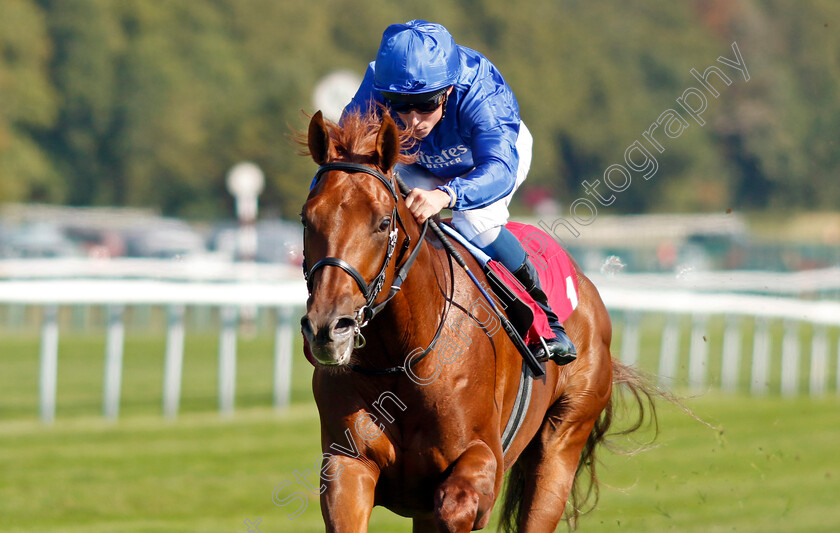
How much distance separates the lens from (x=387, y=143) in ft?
11.1

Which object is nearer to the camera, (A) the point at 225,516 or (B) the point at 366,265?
(B) the point at 366,265

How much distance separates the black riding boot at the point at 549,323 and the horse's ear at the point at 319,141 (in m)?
1.03

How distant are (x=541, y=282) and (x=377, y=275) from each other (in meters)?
1.38

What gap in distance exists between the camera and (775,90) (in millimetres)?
47688

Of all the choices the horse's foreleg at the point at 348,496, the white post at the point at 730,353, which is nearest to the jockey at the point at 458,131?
the horse's foreleg at the point at 348,496

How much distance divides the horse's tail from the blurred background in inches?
18.8

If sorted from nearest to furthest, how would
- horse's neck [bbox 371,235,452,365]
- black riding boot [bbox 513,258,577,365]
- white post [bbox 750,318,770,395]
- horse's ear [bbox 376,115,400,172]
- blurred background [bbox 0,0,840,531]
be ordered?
horse's ear [bbox 376,115,400,172], horse's neck [bbox 371,235,452,365], black riding boot [bbox 513,258,577,365], blurred background [bbox 0,0,840,531], white post [bbox 750,318,770,395]

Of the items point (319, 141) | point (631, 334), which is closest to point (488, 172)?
point (319, 141)

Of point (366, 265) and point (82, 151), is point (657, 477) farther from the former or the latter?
point (82, 151)

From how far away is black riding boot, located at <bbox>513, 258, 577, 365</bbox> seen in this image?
4202mm

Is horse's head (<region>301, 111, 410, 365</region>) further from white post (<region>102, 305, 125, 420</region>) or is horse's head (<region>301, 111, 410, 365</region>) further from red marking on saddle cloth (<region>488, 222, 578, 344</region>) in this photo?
white post (<region>102, 305, 125, 420</region>)

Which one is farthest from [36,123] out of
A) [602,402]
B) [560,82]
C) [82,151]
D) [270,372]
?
[602,402]

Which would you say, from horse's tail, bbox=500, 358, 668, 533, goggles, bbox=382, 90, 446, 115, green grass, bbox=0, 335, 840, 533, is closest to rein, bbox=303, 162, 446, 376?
goggles, bbox=382, 90, 446, 115

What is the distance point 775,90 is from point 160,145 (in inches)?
Answer: 963
